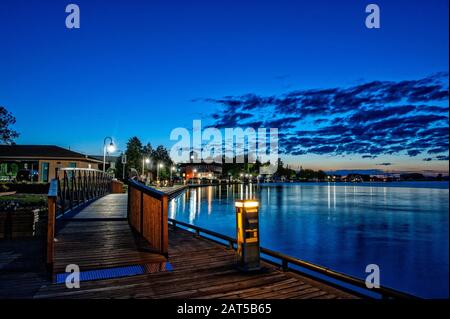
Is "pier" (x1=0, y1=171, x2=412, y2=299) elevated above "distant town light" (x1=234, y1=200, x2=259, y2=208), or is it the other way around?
"distant town light" (x1=234, y1=200, x2=259, y2=208)

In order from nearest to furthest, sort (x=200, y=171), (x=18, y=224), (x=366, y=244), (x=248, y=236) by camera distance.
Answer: (x=248, y=236) < (x=18, y=224) < (x=366, y=244) < (x=200, y=171)

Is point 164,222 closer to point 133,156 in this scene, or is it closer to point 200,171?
point 133,156

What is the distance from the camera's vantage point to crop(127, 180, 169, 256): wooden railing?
6715mm

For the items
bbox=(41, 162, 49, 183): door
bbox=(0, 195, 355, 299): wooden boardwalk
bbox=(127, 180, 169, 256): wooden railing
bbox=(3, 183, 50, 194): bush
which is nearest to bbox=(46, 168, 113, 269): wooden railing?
bbox=(0, 195, 355, 299): wooden boardwalk

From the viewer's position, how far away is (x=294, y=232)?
27141 mm

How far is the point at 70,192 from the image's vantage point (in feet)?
42.4

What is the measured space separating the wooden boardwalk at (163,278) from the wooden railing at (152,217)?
267 mm

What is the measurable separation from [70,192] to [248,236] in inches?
377

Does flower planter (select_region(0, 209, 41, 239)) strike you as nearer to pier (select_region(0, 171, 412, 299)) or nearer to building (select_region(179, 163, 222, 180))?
pier (select_region(0, 171, 412, 299))

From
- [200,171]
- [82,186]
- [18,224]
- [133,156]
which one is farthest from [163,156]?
[18,224]

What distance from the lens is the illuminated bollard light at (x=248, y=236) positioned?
6035mm

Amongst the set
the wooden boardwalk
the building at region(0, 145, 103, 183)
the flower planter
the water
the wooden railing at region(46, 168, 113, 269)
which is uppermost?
the building at region(0, 145, 103, 183)

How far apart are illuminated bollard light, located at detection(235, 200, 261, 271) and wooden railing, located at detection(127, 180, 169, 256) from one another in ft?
5.23
